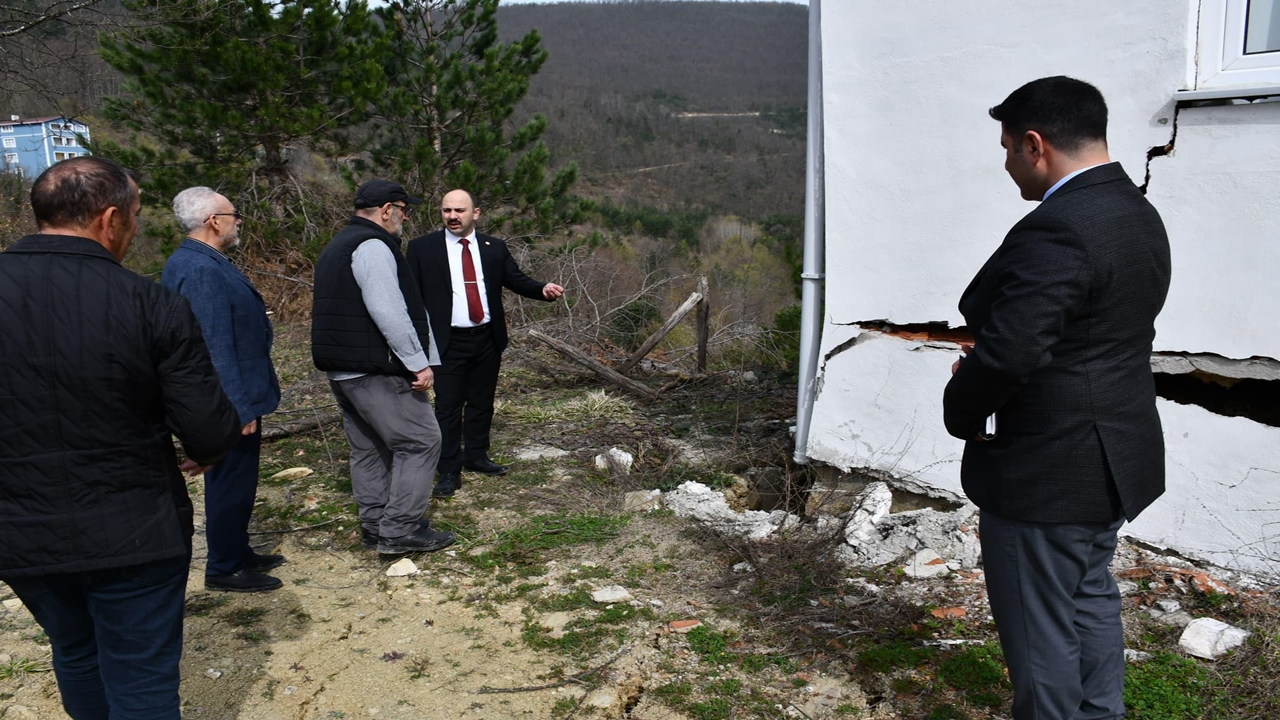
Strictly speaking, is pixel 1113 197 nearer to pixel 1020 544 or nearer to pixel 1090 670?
pixel 1020 544

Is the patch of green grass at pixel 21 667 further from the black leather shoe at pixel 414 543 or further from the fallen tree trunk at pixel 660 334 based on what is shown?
the fallen tree trunk at pixel 660 334

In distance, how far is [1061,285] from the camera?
1876 mm

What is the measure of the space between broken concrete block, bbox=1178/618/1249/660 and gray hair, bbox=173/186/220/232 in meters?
4.10

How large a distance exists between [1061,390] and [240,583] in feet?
11.6

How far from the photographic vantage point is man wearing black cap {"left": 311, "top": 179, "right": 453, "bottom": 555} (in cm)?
379

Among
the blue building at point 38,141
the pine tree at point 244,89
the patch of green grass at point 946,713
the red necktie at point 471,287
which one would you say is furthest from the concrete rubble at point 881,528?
the pine tree at point 244,89

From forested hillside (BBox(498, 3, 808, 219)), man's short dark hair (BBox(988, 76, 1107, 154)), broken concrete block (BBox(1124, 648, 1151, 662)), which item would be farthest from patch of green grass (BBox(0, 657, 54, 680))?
forested hillside (BBox(498, 3, 808, 219))

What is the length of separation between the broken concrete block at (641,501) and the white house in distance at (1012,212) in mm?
902

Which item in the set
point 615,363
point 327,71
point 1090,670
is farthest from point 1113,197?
point 327,71

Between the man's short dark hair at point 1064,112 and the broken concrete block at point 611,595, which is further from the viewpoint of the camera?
the broken concrete block at point 611,595

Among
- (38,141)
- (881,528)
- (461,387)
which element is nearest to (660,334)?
(461,387)

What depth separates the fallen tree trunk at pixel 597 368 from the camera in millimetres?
7121

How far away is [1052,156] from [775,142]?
51.5 meters

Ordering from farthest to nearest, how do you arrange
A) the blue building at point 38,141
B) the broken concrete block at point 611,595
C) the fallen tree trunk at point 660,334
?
the blue building at point 38,141 → the fallen tree trunk at point 660,334 → the broken concrete block at point 611,595
